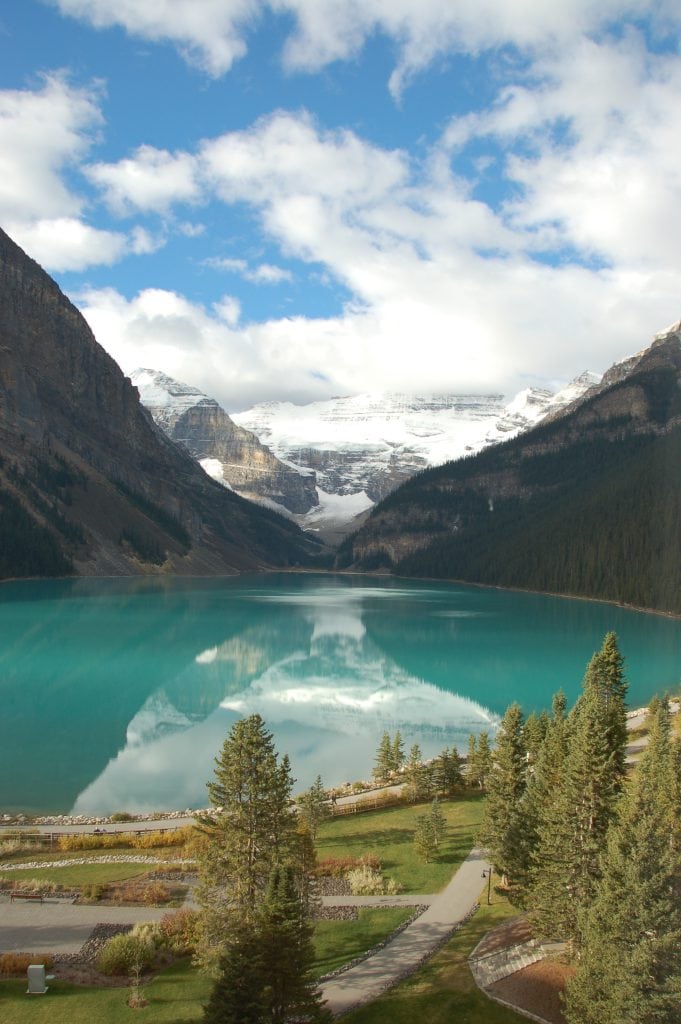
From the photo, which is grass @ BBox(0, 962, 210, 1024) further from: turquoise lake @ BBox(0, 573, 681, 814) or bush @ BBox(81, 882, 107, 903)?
turquoise lake @ BBox(0, 573, 681, 814)

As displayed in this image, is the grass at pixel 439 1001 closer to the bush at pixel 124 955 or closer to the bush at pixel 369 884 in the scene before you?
the bush at pixel 369 884

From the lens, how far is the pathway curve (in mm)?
19859

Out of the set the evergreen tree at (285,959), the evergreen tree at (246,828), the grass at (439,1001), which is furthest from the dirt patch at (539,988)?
the evergreen tree at (246,828)

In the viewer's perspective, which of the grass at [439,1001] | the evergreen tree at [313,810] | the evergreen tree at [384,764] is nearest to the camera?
the grass at [439,1001]

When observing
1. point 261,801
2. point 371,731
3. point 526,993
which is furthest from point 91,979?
point 371,731

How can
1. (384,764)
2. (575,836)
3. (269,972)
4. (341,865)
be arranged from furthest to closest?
(384,764), (341,865), (575,836), (269,972)

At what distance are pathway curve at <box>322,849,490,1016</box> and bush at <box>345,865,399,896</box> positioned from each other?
1275mm

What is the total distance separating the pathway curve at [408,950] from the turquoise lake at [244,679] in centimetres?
1618

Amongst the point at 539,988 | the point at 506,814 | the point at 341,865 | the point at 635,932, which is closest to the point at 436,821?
the point at 341,865

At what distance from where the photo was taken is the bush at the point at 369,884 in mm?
26703

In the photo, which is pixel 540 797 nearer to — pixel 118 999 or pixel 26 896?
pixel 118 999

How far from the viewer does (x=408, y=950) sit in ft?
72.5

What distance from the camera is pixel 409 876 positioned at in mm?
28266

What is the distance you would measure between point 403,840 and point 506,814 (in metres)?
7.64
